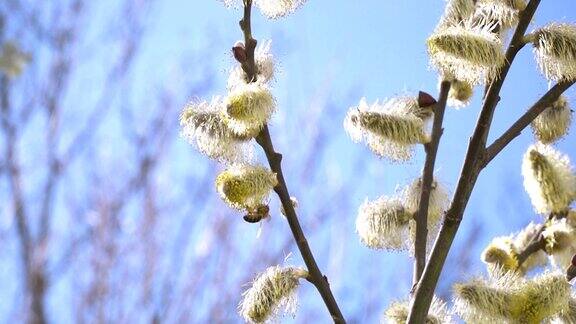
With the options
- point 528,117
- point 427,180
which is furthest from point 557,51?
point 427,180

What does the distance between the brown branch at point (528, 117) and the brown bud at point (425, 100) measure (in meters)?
0.11

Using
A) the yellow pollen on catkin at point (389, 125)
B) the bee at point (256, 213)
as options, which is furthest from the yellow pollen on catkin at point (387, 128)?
the bee at point (256, 213)

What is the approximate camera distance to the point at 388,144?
884mm

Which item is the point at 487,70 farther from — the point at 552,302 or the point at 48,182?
the point at 48,182

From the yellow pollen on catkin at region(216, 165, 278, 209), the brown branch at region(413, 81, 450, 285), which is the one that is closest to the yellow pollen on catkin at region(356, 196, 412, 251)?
the brown branch at region(413, 81, 450, 285)

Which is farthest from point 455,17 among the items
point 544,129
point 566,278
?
point 566,278

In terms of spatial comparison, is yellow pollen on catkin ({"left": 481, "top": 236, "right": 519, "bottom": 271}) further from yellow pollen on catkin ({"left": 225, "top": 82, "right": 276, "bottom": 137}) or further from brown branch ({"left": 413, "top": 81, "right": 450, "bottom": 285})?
A: yellow pollen on catkin ({"left": 225, "top": 82, "right": 276, "bottom": 137})

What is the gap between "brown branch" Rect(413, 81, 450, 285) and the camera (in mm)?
921

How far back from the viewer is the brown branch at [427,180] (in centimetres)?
92

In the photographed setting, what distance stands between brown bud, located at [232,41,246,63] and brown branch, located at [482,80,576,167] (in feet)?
0.74

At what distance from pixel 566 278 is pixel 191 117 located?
347 millimetres

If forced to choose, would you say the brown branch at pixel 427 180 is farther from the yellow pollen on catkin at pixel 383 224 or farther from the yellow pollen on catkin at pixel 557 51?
the yellow pollen on catkin at pixel 557 51

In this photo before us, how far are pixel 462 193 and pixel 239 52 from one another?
0.23 meters

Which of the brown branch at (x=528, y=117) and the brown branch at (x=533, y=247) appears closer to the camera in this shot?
the brown branch at (x=528, y=117)
